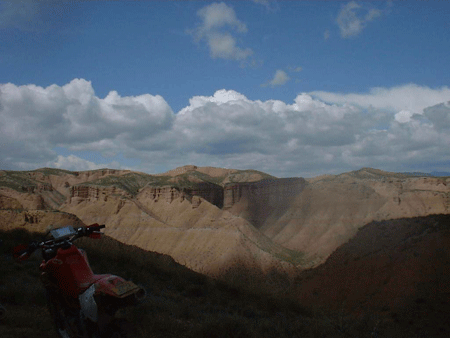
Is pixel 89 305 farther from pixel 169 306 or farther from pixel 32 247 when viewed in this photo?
pixel 169 306

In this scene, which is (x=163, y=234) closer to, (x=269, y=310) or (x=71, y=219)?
(x=71, y=219)

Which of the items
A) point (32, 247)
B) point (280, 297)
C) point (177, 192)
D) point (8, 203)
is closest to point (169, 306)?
point (32, 247)

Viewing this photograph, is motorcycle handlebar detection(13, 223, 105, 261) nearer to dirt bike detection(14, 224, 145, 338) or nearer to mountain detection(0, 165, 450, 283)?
dirt bike detection(14, 224, 145, 338)

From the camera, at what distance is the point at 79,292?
16.3ft

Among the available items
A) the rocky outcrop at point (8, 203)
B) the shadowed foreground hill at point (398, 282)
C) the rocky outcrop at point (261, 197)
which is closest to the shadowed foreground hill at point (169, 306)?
the shadowed foreground hill at point (398, 282)

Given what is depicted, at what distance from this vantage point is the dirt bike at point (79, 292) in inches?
185

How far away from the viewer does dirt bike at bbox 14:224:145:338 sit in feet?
15.5

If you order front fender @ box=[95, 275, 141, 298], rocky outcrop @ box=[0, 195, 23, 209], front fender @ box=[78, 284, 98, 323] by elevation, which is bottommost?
rocky outcrop @ box=[0, 195, 23, 209]

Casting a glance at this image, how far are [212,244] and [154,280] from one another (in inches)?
1543

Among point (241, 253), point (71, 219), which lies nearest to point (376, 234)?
point (241, 253)

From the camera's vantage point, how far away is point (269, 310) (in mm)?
12336

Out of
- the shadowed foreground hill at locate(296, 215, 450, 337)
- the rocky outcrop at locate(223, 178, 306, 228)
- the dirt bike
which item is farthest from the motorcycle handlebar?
the rocky outcrop at locate(223, 178, 306, 228)

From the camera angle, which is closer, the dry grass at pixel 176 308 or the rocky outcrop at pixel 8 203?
the dry grass at pixel 176 308

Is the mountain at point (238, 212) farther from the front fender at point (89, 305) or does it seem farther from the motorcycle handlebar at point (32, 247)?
the front fender at point (89, 305)
